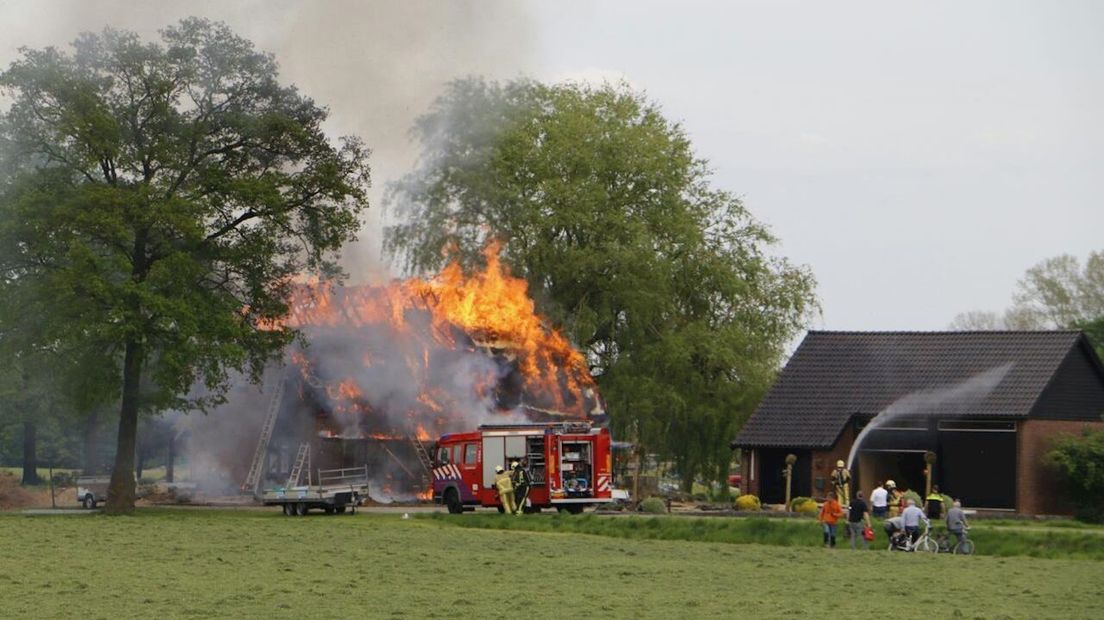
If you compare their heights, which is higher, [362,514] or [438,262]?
[438,262]

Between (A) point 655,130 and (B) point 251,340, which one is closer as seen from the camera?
(B) point 251,340

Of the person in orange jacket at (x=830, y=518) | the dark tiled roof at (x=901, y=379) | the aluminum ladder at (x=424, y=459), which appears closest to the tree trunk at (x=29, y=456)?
the aluminum ladder at (x=424, y=459)

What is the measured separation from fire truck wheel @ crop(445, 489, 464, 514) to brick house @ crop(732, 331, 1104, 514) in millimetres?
11826

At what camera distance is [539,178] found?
74938 millimetres

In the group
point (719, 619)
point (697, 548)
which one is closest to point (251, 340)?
point (697, 548)

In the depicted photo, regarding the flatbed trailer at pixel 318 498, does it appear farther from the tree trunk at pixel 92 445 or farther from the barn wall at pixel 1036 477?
the tree trunk at pixel 92 445

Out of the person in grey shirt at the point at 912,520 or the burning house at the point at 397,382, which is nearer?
the person in grey shirt at the point at 912,520

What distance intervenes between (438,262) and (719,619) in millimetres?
46672

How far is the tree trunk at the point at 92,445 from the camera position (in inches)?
3452

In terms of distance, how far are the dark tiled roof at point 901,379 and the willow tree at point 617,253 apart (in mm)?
6230

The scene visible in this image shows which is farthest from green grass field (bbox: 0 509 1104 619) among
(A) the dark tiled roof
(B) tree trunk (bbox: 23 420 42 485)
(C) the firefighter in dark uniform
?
(B) tree trunk (bbox: 23 420 42 485)

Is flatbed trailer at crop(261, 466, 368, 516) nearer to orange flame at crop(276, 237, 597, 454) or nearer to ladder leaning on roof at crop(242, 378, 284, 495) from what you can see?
ladder leaning on roof at crop(242, 378, 284, 495)

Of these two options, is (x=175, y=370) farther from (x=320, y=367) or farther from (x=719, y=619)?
(x=719, y=619)

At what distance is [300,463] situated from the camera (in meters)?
67.4
